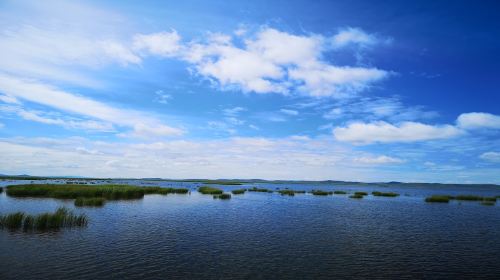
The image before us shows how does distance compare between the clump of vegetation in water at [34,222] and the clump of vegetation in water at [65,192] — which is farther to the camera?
the clump of vegetation in water at [65,192]

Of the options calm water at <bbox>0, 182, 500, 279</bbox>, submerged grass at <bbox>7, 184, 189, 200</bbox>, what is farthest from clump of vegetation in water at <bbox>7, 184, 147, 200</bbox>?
calm water at <bbox>0, 182, 500, 279</bbox>

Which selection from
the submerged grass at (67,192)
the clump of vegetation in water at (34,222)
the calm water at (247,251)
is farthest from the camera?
the submerged grass at (67,192)

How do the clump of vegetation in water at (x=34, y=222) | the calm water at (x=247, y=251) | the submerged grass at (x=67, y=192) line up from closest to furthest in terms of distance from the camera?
the calm water at (x=247, y=251) → the clump of vegetation in water at (x=34, y=222) → the submerged grass at (x=67, y=192)

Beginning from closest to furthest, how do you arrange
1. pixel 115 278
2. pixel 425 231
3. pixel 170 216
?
pixel 115 278 < pixel 425 231 < pixel 170 216

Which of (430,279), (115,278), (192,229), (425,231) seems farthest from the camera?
(425,231)

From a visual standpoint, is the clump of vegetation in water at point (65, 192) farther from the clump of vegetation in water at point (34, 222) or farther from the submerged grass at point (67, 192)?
the clump of vegetation in water at point (34, 222)

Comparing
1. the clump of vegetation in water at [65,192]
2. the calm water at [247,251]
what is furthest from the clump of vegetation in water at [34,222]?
the clump of vegetation in water at [65,192]

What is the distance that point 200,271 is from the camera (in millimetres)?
18031

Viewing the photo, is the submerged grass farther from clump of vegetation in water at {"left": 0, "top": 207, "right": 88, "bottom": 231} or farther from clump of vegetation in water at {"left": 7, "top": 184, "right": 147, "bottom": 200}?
clump of vegetation in water at {"left": 0, "top": 207, "right": 88, "bottom": 231}

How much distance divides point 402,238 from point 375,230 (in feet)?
13.0

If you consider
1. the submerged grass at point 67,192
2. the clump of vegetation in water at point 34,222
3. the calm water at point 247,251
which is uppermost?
the submerged grass at point 67,192

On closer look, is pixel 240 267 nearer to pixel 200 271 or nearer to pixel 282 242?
pixel 200 271

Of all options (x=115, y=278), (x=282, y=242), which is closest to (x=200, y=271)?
(x=115, y=278)

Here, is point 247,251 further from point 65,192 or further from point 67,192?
point 65,192
